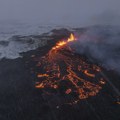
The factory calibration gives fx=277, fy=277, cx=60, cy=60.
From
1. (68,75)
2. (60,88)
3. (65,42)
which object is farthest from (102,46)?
(60,88)

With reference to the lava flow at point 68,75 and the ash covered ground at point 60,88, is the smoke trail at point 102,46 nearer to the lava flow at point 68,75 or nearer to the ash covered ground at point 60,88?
the ash covered ground at point 60,88

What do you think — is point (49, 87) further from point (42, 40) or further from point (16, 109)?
point (42, 40)

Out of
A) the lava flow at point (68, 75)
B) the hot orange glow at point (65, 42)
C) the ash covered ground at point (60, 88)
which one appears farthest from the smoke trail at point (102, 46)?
the lava flow at point (68, 75)

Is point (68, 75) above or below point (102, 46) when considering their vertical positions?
below

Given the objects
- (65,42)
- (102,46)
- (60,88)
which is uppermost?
(102,46)

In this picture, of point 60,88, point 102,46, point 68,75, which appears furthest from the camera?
point 102,46

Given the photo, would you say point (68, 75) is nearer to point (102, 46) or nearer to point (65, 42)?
point (102, 46)

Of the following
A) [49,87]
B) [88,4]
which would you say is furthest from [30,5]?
[49,87]

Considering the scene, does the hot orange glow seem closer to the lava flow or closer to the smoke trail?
the smoke trail
